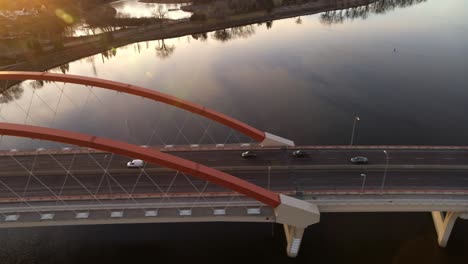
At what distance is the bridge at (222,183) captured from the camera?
3734 centimetres

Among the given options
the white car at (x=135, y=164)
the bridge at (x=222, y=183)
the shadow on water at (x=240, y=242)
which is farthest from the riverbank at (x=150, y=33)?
the white car at (x=135, y=164)

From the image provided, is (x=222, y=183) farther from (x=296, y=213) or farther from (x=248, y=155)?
(x=248, y=155)

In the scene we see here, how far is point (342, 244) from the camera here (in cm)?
4447

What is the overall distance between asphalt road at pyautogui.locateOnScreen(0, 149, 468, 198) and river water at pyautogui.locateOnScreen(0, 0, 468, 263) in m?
8.57

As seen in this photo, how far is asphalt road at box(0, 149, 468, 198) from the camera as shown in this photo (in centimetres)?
4244

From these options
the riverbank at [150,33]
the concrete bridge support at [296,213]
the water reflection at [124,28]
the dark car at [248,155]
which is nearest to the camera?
the concrete bridge support at [296,213]

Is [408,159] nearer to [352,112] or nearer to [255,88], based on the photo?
[352,112]

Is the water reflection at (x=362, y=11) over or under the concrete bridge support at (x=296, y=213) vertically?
over

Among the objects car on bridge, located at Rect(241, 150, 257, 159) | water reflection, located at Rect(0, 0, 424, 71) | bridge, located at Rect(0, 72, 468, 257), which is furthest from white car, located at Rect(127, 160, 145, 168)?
water reflection, located at Rect(0, 0, 424, 71)

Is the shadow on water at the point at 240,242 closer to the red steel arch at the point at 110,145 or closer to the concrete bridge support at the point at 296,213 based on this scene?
the concrete bridge support at the point at 296,213

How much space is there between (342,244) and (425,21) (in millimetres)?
148995

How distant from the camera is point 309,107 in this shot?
8056 centimetres

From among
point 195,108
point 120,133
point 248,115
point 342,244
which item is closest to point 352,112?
point 248,115

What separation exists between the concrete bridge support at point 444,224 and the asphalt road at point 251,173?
4.04m
